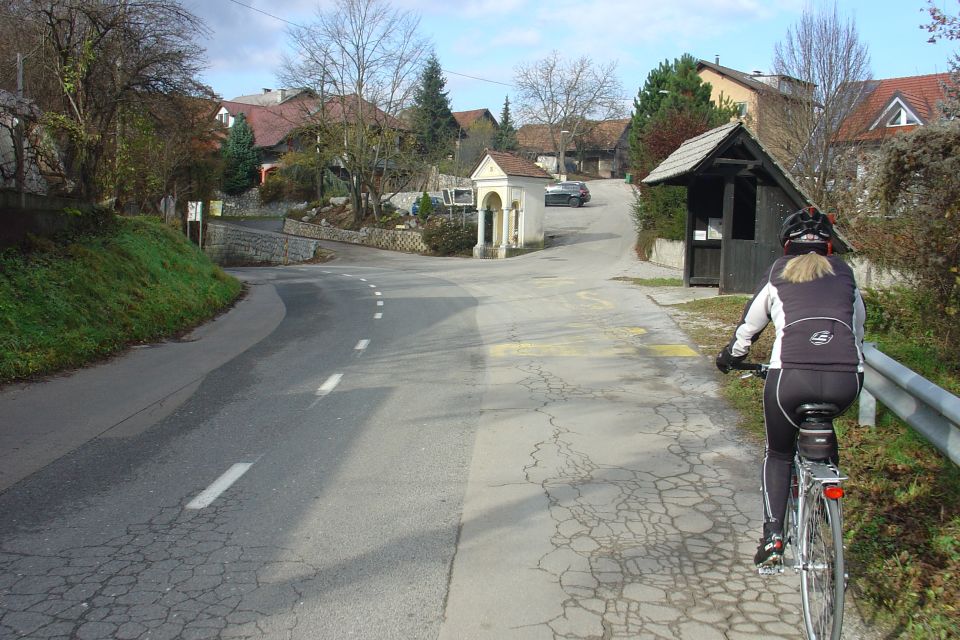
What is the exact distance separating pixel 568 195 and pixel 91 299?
A: 51872 mm

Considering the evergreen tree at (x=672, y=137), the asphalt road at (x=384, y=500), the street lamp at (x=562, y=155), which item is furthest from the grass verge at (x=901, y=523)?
the street lamp at (x=562, y=155)

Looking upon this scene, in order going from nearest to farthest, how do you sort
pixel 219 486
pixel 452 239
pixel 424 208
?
pixel 219 486, pixel 452 239, pixel 424 208

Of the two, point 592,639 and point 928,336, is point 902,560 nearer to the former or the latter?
point 592,639

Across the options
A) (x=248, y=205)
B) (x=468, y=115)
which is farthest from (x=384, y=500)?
(x=468, y=115)

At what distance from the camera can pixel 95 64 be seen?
18.7 m

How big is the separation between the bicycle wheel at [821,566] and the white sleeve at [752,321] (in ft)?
2.90

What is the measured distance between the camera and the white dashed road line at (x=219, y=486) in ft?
18.7

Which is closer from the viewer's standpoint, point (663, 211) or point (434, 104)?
point (663, 211)

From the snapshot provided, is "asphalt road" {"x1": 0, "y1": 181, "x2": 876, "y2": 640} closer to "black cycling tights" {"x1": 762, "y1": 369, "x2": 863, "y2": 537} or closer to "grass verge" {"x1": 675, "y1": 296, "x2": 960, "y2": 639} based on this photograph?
"grass verge" {"x1": 675, "y1": 296, "x2": 960, "y2": 639}

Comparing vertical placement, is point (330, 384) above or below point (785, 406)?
below

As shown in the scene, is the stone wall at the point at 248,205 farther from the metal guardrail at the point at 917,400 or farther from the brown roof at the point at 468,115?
the metal guardrail at the point at 917,400

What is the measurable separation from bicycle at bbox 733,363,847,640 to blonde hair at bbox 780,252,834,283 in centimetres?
63

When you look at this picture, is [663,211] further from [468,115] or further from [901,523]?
[468,115]

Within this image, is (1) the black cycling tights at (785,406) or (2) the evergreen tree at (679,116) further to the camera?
(2) the evergreen tree at (679,116)
